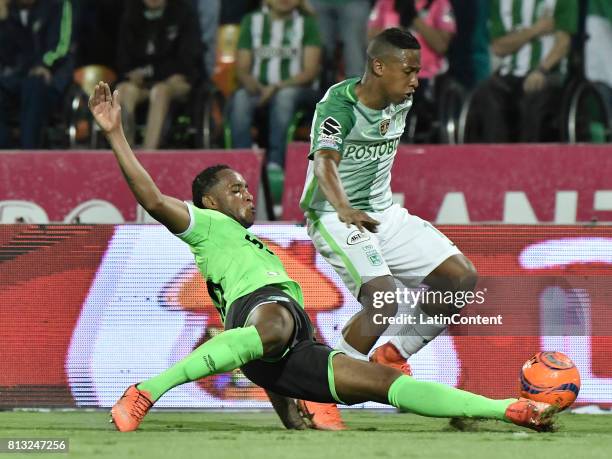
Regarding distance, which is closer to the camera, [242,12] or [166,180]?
[166,180]

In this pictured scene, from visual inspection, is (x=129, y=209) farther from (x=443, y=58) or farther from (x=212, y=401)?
(x=443, y=58)

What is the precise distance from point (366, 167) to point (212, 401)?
175 cm

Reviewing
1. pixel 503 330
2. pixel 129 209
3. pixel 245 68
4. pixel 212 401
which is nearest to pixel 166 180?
pixel 129 209

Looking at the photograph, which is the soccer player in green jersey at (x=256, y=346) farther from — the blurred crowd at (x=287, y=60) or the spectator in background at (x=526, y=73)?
the spectator in background at (x=526, y=73)

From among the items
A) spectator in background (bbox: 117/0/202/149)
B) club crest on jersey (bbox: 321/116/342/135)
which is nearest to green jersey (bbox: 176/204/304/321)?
club crest on jersey (bbox: 321/116/342/135)

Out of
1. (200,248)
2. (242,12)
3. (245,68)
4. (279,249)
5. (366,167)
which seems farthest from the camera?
(242,12)

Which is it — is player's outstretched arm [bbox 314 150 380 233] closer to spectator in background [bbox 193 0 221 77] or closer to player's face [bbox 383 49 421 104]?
player's face [bbox 383 49 421 104]

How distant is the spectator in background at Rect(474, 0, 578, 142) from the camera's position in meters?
11.3

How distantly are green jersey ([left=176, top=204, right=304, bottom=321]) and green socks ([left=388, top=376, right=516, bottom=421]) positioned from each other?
93 centimetres

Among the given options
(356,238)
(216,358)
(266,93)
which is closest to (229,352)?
(216,358)

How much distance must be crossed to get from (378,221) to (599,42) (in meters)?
4.92

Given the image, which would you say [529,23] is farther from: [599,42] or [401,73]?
[401,73]

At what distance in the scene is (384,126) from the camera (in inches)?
296

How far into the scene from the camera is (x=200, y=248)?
6.98m
